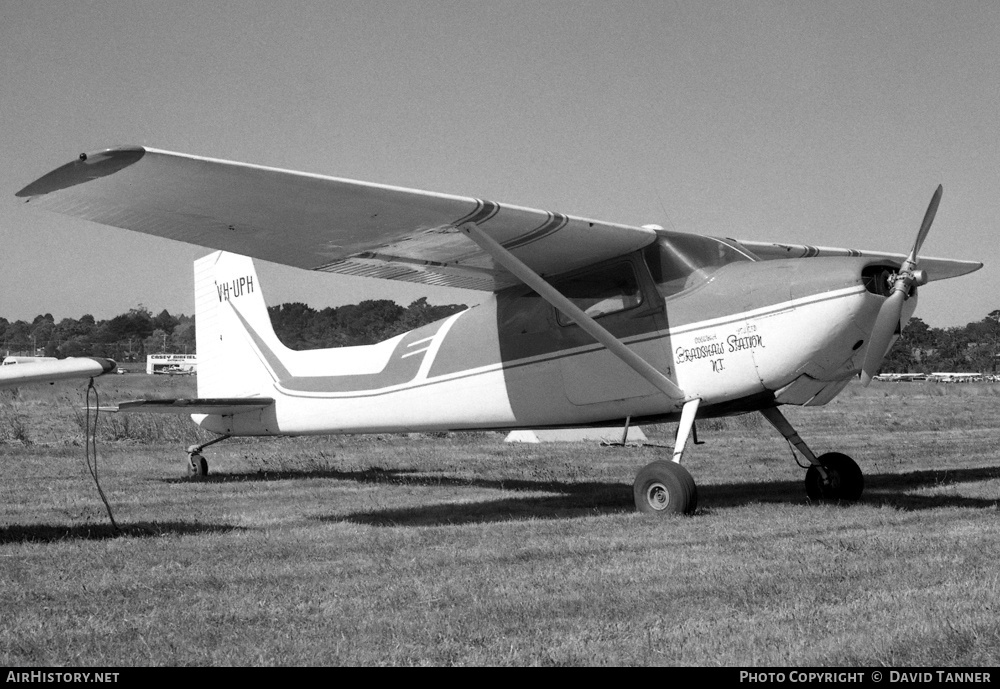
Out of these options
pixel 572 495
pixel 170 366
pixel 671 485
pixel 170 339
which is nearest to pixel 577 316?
pixel 671 485

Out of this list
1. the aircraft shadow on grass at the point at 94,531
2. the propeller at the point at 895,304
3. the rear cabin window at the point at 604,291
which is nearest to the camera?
the aircraft shadow on grass at the point at 94,531

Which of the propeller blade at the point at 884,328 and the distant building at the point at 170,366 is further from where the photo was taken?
the distant building at the point at 170,366

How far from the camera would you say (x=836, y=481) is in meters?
9.12

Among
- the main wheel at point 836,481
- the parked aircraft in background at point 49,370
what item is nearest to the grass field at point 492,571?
the main wheel at point 836,481

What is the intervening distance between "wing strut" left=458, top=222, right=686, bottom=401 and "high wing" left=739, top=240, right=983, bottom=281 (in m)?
2.30

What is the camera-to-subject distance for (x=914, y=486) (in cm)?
1032

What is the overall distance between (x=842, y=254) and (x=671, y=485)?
4.94m

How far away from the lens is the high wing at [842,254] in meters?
10.8

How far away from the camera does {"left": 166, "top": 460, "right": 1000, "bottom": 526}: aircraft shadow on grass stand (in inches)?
330

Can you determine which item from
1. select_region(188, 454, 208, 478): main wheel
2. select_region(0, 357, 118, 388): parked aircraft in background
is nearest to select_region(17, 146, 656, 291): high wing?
select_region(0, 357, 118, 388): parked aircraft in background

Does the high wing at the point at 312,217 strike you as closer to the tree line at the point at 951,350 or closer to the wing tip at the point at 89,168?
the wing tip at the point at 89,168

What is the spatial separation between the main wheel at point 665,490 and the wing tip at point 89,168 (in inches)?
182

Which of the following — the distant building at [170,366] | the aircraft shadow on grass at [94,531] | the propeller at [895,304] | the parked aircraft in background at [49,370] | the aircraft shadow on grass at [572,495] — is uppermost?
the distant building at [170,366]
